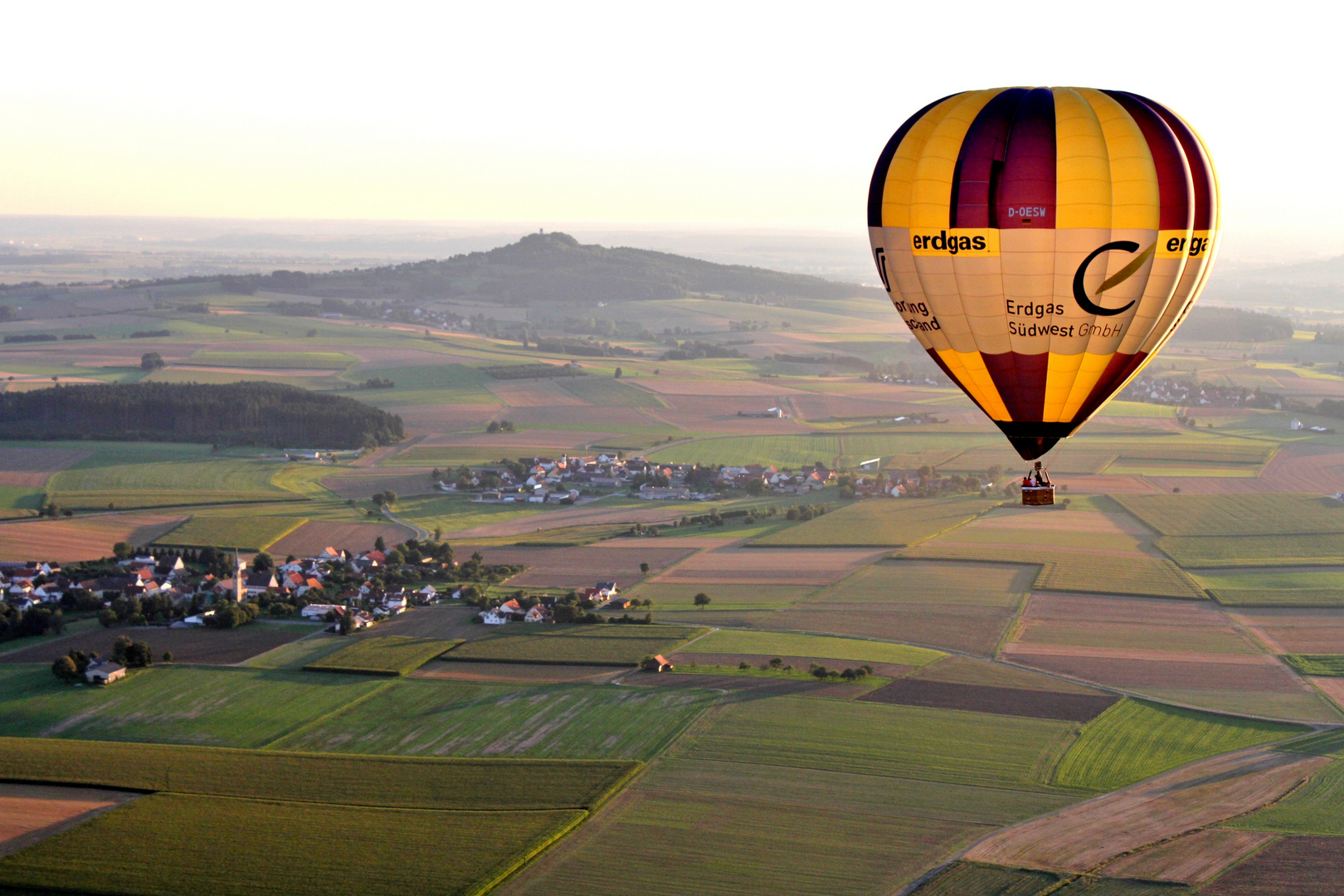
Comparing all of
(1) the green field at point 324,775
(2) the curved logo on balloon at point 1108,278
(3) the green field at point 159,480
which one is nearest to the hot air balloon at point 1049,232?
(2) the curved logo on balloon at point 1108,278

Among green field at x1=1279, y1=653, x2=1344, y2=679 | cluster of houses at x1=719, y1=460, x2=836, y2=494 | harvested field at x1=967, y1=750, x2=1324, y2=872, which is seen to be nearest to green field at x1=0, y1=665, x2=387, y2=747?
harvested field at x1=967, y1=750, x2=1324, y2=872

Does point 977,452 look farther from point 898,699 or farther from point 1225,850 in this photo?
point 1225,850

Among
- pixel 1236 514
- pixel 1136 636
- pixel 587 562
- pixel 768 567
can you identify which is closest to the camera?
pixel 1136 636

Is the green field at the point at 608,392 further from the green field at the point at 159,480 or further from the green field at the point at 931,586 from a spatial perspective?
the green field at the point at 931,586

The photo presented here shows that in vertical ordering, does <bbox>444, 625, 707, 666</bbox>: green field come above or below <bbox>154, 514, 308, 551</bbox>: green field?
below

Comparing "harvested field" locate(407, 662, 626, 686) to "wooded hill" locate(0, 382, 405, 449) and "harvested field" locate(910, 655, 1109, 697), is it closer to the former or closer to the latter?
"harvested field" locate(910, 655, 1109, 697)

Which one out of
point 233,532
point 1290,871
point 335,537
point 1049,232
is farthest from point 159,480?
point 1290,871

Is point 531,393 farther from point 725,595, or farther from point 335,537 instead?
point 725,595

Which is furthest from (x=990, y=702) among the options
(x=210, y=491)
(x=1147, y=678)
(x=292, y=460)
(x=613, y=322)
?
(x=613, y=322)
